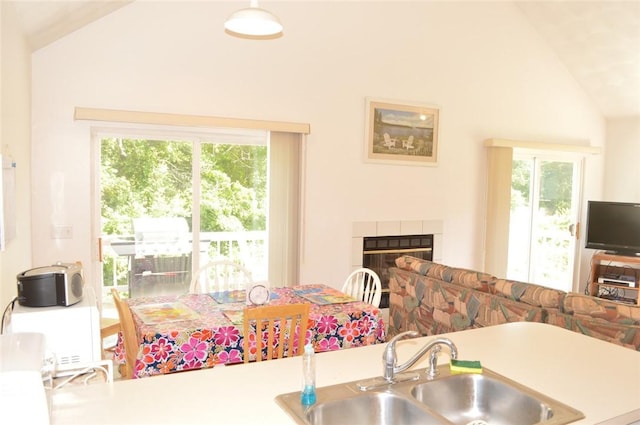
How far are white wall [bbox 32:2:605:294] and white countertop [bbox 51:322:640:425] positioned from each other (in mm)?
2860

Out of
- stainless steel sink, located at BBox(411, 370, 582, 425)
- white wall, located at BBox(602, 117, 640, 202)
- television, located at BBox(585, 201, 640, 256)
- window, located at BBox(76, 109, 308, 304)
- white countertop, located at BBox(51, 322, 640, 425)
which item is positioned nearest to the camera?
white countertop, located at BBox(51, 322, 640, 425)

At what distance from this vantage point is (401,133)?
5156 millimetres

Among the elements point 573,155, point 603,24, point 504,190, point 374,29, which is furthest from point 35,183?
point 573,155

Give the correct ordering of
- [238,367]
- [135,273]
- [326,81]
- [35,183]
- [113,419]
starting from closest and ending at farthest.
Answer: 1. [113,419]
2. [238,367]
3. [35,183]
4. [135,273]
5. [326,81]

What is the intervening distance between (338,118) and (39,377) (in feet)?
13.3

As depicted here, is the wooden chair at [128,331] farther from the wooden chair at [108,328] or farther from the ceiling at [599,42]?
the ceiling at [599,42]

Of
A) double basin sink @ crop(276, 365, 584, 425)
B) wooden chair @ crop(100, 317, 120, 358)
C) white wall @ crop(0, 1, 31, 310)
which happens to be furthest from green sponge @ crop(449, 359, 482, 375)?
wooden chair @ crop(100, 317, 120, 358)

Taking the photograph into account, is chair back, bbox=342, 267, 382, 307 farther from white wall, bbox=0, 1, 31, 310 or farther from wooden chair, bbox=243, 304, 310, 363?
white wall, bbox=0, 1, 31, 310

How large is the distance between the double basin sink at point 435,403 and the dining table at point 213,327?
1201mm

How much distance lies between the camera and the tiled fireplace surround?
16.4 feet

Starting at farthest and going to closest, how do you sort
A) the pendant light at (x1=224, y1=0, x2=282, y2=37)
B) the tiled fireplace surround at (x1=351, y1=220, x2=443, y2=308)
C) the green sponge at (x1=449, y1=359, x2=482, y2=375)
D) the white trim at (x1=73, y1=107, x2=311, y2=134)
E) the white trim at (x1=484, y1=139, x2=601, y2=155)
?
the white trim at (x1=484, y1=139, x2=601, y2=155)
the tiled fireplace surround at (x1=351, y1=220, x2=443, y2=308)
the white trim at (x1=73, y1=107, x2=311, y2=134)
the pendant light at (x1=224, y1=0, x2=282, y2=37)
the green sponge at (x1=449, y1=359, x2=482, y2=375)

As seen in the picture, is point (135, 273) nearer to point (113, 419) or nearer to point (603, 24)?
point (113, 419)

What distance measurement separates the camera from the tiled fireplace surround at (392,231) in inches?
196

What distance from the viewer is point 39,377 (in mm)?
1063
